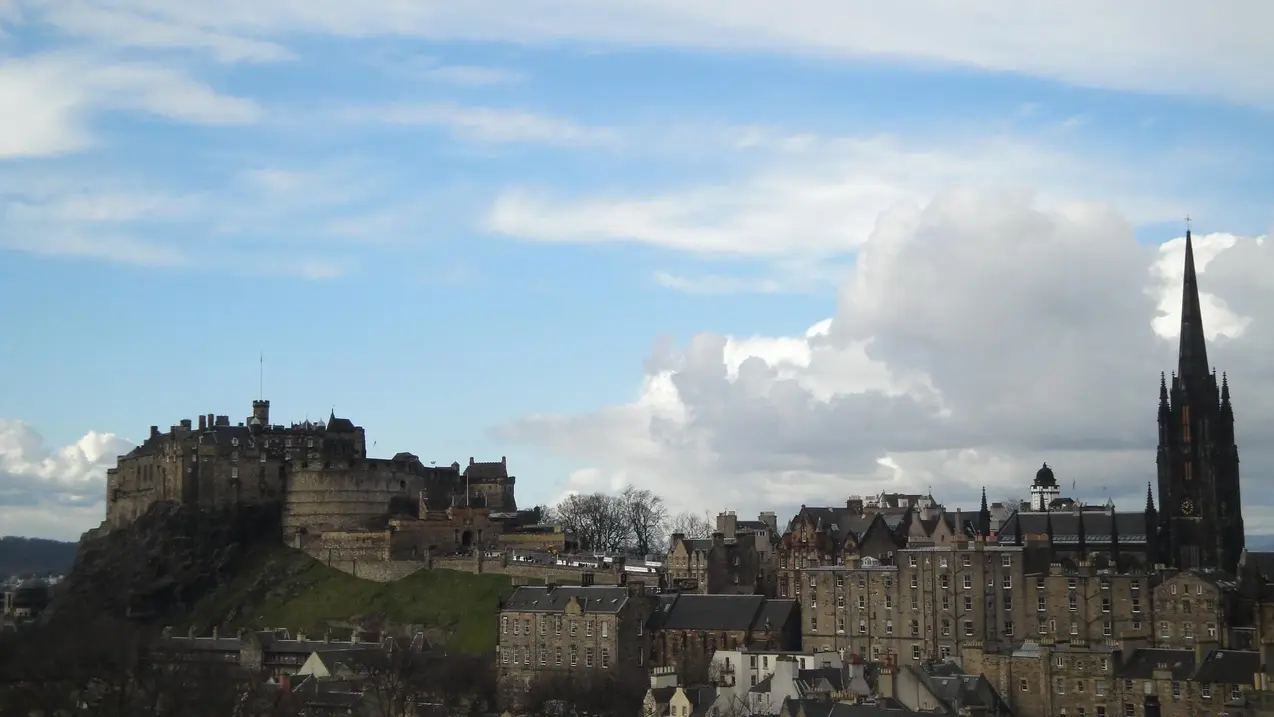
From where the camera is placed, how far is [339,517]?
440 feet

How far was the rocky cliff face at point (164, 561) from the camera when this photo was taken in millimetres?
127250

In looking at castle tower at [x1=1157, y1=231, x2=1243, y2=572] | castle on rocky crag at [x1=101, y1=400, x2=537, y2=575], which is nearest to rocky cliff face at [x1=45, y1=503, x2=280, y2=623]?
castle on rocky crag at [x1=101, y1=400, x2=537, y2=575]

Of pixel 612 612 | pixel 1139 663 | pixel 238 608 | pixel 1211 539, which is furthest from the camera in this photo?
pixel 238 608

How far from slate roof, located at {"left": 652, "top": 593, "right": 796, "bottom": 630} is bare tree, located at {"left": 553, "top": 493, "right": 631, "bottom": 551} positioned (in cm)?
5095

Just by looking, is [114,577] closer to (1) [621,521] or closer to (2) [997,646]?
(1) [621,521]

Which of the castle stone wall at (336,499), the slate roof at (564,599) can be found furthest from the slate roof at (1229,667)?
the castle stone wall at (336,499)

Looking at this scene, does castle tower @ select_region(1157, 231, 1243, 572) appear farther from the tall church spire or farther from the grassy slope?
the grassy slope

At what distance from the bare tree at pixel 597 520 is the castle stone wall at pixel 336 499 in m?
17.8

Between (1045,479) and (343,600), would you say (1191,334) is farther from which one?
(343,600)

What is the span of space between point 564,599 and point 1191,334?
4394 cm

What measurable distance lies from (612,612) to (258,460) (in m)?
56.4

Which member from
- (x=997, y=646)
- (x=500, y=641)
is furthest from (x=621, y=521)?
(x=997, y=646)

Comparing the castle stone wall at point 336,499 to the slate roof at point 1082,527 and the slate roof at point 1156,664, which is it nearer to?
the slate roof at point 1082,527

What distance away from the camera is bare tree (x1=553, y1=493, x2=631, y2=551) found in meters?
148
